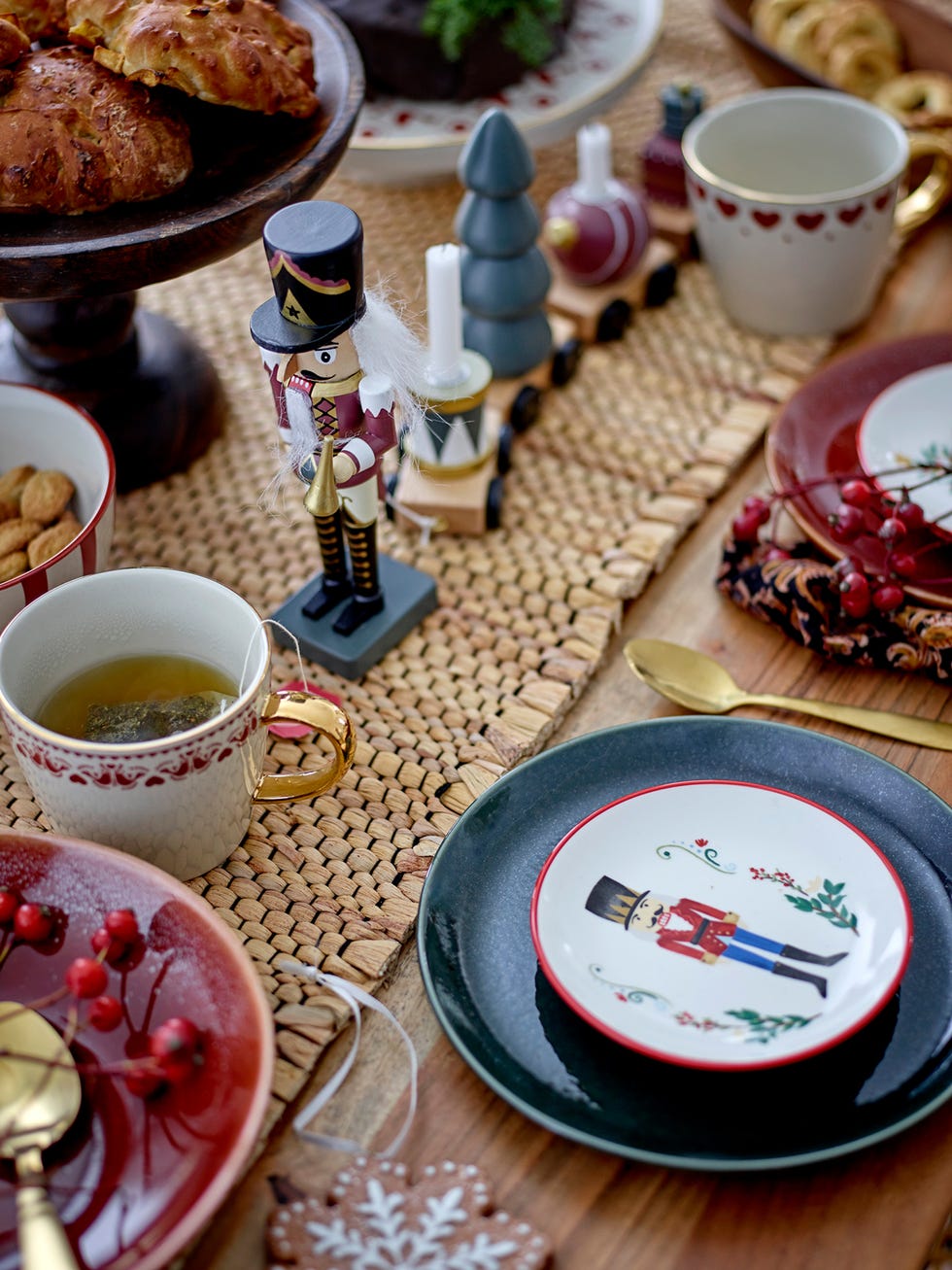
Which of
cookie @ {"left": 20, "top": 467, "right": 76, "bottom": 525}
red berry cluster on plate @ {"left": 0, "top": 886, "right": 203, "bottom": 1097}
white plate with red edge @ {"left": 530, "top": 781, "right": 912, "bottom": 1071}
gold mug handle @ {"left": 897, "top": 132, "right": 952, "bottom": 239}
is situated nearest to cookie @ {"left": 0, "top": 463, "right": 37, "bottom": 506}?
cookie @ {"left": 20, "top": 467, "right": 76, "bottom": 525}

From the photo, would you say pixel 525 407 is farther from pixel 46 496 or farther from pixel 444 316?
pixel 46 496

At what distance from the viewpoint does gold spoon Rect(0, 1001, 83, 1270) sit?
15.1 inches

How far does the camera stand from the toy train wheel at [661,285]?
88cm

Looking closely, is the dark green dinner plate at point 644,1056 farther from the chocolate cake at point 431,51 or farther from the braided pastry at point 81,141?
the chocolate cake at point 431,51

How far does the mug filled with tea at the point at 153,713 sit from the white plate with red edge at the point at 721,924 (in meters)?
0.13

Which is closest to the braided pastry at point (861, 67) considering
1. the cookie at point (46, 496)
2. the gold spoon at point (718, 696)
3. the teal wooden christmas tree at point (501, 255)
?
the teal wooden christmas tree at point (501, 255)

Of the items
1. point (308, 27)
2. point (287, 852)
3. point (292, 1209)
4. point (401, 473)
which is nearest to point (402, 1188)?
point (292, 1209)

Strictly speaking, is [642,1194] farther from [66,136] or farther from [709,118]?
[709,118]

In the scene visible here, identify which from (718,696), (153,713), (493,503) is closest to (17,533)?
(153,713)

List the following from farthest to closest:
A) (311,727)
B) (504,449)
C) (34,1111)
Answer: (504,449) → (311,727) → (34,1111)

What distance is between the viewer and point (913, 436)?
27.3 inches

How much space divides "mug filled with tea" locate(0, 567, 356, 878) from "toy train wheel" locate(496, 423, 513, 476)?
0.88ft

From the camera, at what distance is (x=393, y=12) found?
0.91 m

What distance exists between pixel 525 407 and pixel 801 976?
0.44 meters
